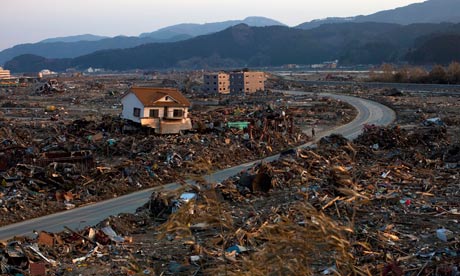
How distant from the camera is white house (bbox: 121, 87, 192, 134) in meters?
22.9

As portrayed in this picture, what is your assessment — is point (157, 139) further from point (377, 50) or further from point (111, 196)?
point (377, 50)

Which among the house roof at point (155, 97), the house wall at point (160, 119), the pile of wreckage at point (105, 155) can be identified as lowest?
the pile of wreckage at point (105, 155)

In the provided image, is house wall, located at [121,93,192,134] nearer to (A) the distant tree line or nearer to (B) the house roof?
(B) the house roof

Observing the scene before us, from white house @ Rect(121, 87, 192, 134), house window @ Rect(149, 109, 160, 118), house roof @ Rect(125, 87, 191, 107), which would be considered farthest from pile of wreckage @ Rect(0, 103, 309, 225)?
house roof @ Rect(125, 87, 191, 107)

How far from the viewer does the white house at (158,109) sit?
75.3 ft

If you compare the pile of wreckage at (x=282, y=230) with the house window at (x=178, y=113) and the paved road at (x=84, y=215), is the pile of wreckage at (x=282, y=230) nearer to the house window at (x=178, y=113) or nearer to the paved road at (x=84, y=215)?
the paved road at (x=84, y=215)

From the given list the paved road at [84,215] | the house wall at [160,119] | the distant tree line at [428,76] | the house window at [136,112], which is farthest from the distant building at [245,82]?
the paved road at [84,215]

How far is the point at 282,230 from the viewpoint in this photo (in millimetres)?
Answer: 3445

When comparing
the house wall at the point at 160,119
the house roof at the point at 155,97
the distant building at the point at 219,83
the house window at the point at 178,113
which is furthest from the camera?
the distant building at the point at 219,83

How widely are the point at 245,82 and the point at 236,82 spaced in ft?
4.05

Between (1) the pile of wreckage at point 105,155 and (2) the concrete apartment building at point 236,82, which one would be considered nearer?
(1) the pile of wreckage at point 105,155

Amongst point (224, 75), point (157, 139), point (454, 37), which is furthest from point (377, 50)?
point (157, 139)

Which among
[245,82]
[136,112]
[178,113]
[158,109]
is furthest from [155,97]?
[245,82]

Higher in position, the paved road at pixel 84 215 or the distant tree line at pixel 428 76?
the distant tree line at pixel 428 76
